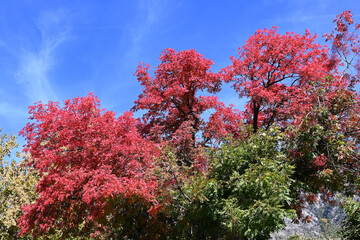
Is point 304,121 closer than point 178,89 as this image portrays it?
Yes

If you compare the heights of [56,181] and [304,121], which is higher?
[304,121]

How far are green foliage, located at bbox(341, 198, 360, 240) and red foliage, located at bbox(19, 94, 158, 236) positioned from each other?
7.95m

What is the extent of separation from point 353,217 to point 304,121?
4695mm

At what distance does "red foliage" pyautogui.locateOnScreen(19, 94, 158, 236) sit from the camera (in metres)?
10.5

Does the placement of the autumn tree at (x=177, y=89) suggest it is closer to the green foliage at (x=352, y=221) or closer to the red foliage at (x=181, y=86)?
the red foliage at (x=181, y=86)

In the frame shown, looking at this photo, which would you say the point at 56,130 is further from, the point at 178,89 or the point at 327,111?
the point at 327,111

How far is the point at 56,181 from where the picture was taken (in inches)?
418

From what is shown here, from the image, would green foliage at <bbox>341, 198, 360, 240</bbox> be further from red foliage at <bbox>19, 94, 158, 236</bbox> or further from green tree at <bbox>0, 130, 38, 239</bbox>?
green tree at <bbox>0, 130, 38, 239</bbox>

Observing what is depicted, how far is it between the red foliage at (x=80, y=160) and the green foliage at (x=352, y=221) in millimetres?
7947

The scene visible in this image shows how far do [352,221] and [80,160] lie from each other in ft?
37.1

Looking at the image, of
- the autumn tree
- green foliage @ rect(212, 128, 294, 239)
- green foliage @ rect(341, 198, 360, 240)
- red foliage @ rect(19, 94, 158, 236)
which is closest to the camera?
green foliage @ rect(212, 128, 294, 239)

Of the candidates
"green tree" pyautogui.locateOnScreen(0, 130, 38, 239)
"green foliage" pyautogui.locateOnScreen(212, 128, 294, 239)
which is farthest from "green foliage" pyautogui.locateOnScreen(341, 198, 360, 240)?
"green tree" pyautogui.locateOnScreen(0, 130, 38, 239)

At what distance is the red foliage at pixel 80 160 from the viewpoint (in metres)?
10.5

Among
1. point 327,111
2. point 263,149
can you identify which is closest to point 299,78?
point 327,111
